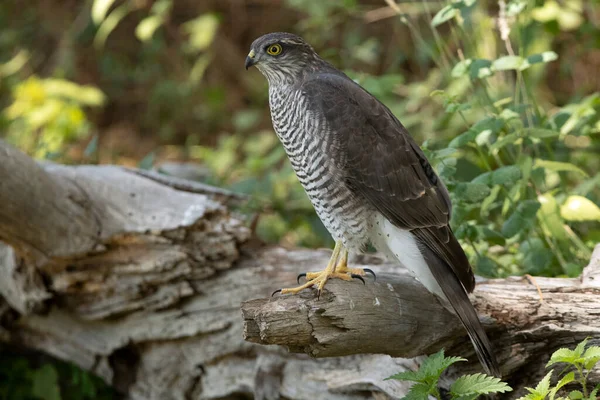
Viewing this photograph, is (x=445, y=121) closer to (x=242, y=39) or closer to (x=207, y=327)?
(x=207, y=327)

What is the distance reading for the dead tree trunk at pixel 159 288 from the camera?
3.70 metres

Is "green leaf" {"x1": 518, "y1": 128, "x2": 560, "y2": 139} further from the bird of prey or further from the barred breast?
the barred breast

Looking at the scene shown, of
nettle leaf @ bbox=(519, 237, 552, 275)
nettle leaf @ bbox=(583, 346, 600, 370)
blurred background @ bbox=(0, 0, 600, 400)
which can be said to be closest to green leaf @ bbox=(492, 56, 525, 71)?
blurred background @ bbox=(0, 0, 600, 400)

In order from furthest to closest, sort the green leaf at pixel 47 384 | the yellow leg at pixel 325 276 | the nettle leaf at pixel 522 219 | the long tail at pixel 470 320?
the green leaf at pixel 47 384, the nettle leaf at pixel 522 219, the yellow leg at pixel 325 276, the long tail at pixel 470 320

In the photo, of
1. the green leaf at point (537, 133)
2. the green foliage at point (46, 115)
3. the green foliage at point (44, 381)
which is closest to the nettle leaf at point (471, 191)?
the green leaf at point (537, 133)

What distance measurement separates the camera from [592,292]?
3291 mm

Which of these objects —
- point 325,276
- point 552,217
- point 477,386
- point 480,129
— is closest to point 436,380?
point 477,386

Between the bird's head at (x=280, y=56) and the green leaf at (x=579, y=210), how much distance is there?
1.62 m

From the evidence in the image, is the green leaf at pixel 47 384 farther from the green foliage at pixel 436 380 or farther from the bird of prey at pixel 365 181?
the green foliage at pixel 436 380

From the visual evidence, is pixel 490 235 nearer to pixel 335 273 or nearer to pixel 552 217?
pixel 552 217

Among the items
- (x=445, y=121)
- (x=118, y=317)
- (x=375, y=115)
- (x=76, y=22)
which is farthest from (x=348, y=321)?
(x=76, y=22)

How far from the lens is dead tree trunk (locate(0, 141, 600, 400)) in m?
3.70

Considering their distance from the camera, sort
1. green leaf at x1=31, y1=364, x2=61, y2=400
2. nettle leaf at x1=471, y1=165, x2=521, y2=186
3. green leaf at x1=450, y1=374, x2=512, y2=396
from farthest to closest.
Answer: green leaf at x1=31, y1=364, x2=61, y2=400 < nettle leaf at x1=471, y1=165, x2=521, y2=186 < green leaf at x1=450, y1=374, x2=512, y2=396

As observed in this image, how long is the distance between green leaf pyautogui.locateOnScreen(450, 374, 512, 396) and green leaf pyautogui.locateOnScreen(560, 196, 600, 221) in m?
1.51
